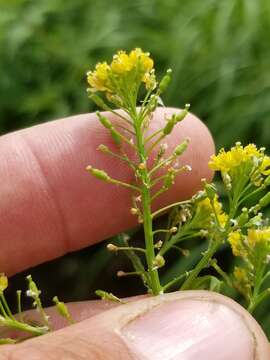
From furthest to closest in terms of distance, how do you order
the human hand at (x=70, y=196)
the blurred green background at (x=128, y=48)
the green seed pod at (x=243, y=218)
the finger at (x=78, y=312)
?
the blurred green background at (x=128, y=48), the finger at (x=78, y=312), the human hand at (x=70, y=196), the green seed pod at (x=243, y=218)

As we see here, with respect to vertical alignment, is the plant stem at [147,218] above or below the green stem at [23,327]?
above

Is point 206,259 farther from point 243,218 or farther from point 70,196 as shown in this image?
point 70,196

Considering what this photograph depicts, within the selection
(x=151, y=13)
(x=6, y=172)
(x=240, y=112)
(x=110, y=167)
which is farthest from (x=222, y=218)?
(x=151, y=13)

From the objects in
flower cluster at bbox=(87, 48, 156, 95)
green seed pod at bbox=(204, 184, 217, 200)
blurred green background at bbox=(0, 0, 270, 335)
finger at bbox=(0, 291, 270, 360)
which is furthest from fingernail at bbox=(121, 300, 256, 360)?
blurred green background at bbox=(0, 0, 270, 335)

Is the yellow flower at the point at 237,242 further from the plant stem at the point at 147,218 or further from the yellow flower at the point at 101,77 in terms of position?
the yellow flower at the point at 101,77

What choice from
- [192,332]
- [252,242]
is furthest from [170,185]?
[192,332]

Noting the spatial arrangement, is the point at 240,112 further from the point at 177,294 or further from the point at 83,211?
the point at 177,294

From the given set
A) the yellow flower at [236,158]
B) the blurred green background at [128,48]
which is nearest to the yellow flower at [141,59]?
the yellow flower at [236,158]
